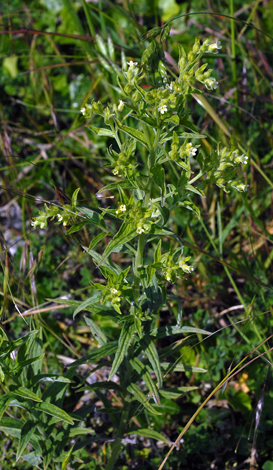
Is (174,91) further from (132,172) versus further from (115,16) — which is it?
(115,16)

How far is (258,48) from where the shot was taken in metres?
3.47

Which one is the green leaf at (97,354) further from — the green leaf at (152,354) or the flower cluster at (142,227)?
the flower cluster at (142,227)

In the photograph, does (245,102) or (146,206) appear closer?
(146,206)

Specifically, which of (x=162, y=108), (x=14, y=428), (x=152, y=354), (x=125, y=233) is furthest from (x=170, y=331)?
(x=162, y=108)

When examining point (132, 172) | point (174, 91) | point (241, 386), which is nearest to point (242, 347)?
point (241, 386)

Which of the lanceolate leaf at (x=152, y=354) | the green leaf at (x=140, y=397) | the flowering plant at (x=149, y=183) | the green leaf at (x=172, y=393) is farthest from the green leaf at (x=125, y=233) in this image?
the green leaf at (x=172, y=393)

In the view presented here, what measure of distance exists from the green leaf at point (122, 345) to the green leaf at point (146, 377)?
0.66 feet

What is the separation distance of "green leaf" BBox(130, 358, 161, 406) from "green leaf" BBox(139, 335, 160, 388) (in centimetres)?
6

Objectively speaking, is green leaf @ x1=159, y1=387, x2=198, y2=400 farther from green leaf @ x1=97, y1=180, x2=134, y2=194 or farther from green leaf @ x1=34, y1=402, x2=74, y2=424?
green leaf @ x1=97, y1=180, x2=134, y2=194

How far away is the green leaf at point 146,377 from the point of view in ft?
5.81

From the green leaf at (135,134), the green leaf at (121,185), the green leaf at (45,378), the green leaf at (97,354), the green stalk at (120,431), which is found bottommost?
the green stalk at (120,431)

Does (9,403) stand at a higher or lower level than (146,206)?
lower

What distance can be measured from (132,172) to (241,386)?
1733 millimetres

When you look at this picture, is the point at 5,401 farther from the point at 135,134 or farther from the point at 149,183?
the point at 135,134
